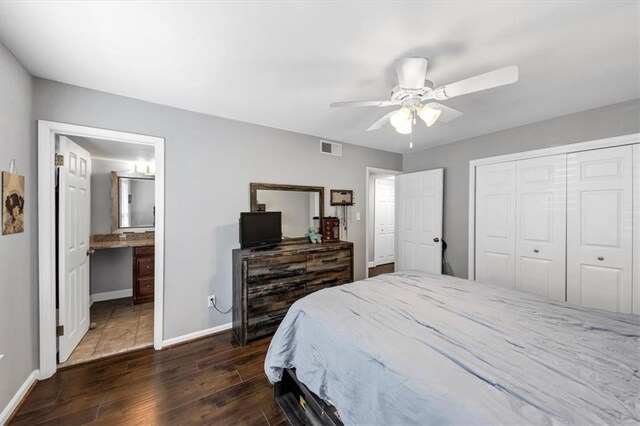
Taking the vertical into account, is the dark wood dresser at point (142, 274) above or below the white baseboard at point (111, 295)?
above

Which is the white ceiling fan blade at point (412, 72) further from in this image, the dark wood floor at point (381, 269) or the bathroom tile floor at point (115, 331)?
the dark wood floor at point (381, 269)

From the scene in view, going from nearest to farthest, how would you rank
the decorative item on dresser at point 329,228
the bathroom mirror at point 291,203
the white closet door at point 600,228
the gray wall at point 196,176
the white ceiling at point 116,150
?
the gray wall at point 196,176 → the white closet door at point 600,228 → the white ceiling at point 116,150 → the bathroom mirror at point 291,203 → the decorative item on dresser at point 329,228

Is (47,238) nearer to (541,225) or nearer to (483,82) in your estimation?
(483,82)

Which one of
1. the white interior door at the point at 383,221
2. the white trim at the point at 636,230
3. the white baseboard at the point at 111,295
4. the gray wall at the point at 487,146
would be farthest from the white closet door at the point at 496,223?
the white baseboard at the point at 111,295

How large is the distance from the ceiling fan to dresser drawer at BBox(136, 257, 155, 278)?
3.50m

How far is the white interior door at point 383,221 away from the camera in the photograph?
552cm

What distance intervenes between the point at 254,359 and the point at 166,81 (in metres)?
2.49

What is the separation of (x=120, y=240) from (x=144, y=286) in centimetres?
76

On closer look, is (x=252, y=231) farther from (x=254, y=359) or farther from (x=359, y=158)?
(x=359, y=158)

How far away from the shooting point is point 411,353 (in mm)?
1065

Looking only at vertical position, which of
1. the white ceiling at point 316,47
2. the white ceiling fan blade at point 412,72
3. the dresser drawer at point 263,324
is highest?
the white ceiling at point 316,47

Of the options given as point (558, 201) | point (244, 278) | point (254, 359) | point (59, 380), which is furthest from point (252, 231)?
point (558, 201)

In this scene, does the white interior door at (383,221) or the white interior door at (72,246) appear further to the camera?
the white interior door at (383,221)

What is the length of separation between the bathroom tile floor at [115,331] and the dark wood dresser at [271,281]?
98 cm
